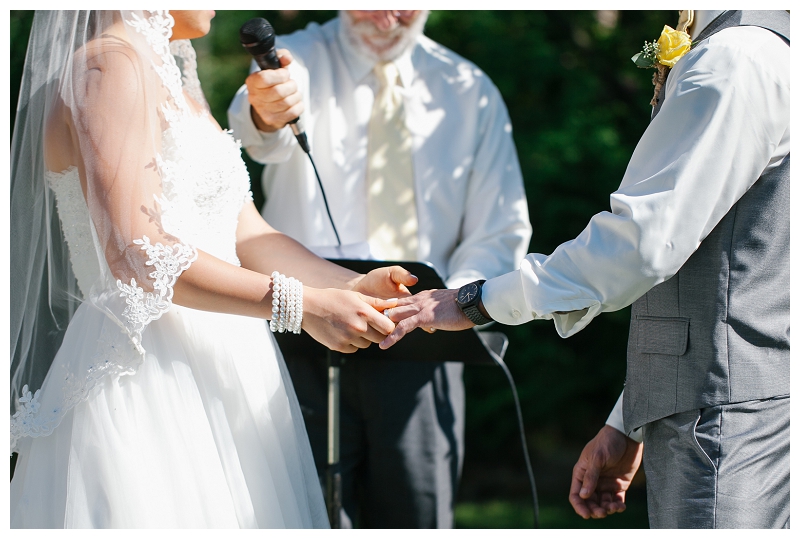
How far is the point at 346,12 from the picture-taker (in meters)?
3.15

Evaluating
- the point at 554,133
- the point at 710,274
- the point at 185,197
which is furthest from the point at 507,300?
the point at 554,133

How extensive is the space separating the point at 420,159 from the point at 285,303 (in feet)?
4.30

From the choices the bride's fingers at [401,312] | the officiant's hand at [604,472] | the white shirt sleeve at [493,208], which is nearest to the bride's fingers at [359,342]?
the bride's fingers at [401,312]

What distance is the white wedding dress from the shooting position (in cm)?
188

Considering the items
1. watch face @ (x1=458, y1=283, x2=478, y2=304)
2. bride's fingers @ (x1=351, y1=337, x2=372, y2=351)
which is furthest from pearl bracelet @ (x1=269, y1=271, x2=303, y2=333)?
watch face @ (x1=458, y1=283, x2=478, y2=304)

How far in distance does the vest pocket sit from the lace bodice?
3.86 feet

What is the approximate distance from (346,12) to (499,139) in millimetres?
844

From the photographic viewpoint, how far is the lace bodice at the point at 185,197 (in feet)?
6.57

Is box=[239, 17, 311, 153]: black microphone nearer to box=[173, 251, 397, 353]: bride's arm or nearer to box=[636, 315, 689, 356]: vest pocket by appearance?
box=[173, 251, 397, 353]: bride's arm

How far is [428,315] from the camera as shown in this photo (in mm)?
2080

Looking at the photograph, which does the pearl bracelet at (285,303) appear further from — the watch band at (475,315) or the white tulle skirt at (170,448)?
the watch band at (475,315)

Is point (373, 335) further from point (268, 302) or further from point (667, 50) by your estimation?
point (667, 50)

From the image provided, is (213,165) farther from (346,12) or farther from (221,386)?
(346,12)
